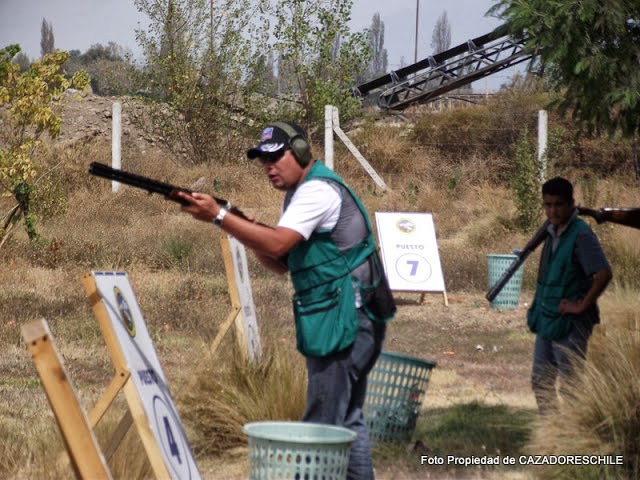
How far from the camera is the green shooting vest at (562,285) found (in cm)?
656

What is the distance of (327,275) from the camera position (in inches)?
189

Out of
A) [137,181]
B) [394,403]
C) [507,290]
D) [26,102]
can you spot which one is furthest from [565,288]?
[26,102]

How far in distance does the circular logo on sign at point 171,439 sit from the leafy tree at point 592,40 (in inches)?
126

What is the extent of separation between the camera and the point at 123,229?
19.6 meters

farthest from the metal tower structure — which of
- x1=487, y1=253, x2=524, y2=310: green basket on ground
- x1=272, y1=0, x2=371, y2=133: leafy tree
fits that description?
x1=487, y1=253, x2=524, y2=310: green basket on ground

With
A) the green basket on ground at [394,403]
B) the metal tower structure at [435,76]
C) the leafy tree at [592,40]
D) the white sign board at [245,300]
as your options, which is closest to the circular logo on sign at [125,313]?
the white sign board at [245,300]

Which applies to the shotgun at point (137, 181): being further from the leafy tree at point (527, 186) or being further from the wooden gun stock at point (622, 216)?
the leafy tree at point (527, 186)

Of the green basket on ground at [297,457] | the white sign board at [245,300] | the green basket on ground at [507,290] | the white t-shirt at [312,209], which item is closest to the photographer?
the green basket on ground at [297,457]

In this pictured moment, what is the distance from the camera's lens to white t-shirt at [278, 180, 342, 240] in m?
4.70

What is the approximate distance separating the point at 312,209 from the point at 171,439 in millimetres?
1093

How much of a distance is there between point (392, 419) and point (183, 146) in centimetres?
2107

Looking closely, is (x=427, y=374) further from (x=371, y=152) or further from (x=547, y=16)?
(x=371, y=152)

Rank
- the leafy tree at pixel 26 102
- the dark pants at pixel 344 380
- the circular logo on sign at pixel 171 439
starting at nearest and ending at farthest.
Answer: the circular logo on sign at pixel 171 439 < the dark pants at pixel 344 380 < the leafy tree at pixel 26 102

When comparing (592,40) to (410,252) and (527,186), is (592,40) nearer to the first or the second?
(410,252)
